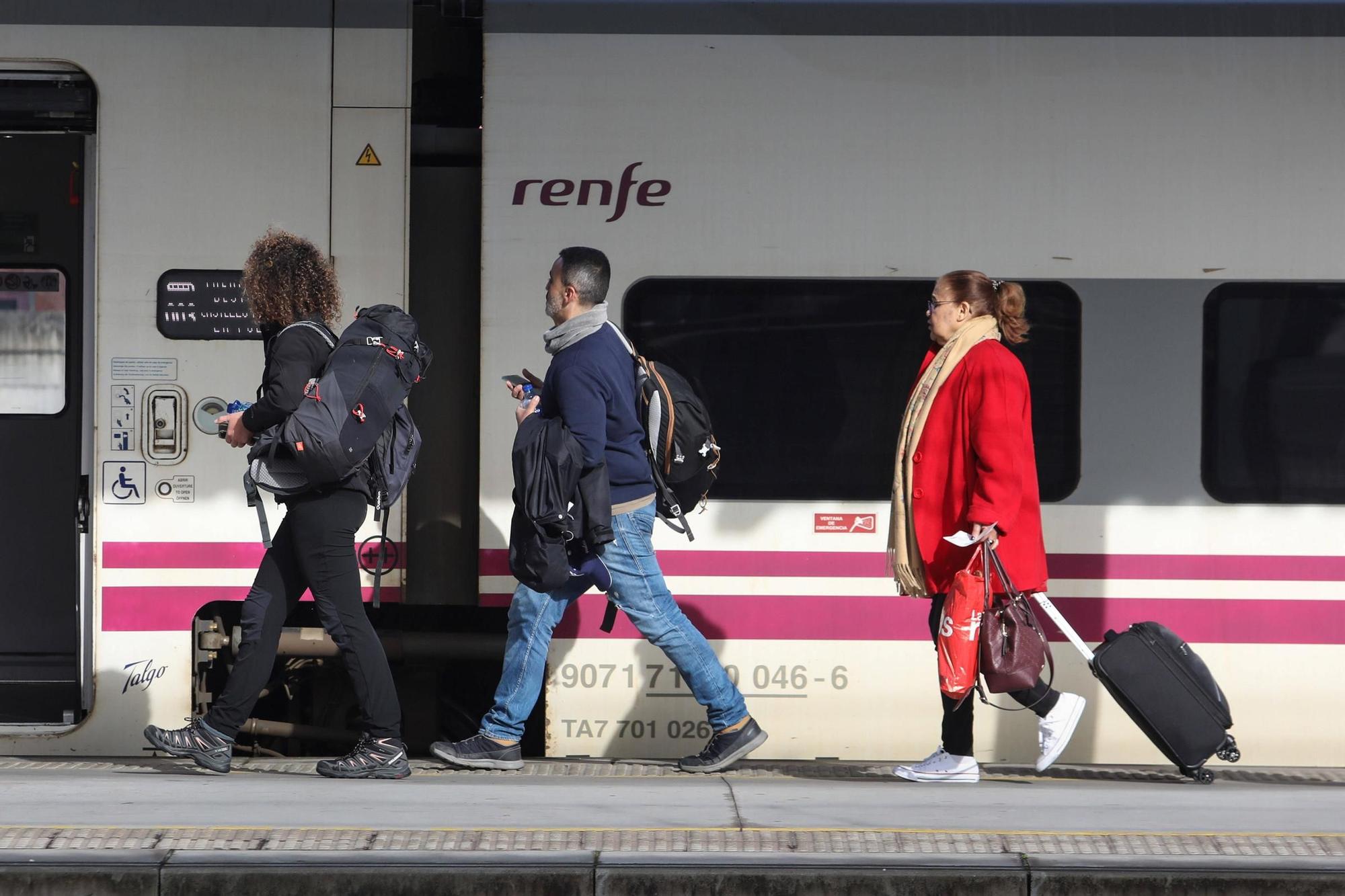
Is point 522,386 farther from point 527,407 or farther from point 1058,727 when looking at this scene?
point 1058,727

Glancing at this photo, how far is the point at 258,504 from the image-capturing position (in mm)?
4914

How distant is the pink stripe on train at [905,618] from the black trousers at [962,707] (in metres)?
0.38

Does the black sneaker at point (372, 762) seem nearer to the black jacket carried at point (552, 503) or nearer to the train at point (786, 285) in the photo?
the train at point (786, 285)

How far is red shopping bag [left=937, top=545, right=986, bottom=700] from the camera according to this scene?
187 inches

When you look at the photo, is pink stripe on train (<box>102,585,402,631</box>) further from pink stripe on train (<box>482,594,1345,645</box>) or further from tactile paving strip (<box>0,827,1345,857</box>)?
tactile paving strip (<box>0,827,1345,857</box>)

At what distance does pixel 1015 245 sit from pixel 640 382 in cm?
148

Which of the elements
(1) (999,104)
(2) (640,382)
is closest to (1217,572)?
Answer: (1) (999,104)

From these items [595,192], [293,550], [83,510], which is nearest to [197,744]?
[293,550]

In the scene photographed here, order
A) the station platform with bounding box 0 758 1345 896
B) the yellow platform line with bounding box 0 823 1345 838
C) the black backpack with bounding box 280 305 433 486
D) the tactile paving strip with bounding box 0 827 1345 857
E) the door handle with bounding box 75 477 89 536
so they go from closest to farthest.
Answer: the station platform with bounding box 0 758 1345 896 → the tactile paving strip with bounding box 0 827 1345 857 → the yellow platform line with bounding box 0 823 1345 838 → the black backpack with bounding box 280 305 433 486 → the door handle with bounding box 75 477 89 536

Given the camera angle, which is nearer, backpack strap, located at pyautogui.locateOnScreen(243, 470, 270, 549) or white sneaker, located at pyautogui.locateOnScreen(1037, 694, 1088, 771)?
backpack strap, located at pyautogui.locateOnScreen(243, 470, 270, 549)

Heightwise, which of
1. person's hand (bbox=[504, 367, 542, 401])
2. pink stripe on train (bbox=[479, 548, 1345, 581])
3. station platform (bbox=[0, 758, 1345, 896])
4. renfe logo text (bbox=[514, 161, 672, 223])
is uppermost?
renfe logo text (bbox=[514, 161, 672, 223])

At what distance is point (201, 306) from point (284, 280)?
72cm

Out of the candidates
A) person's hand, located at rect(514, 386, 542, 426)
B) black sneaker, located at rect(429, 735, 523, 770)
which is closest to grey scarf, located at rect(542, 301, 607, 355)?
person's hand, located at rect(514, 386, 542, 426)

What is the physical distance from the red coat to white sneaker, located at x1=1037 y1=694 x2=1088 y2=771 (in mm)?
393
